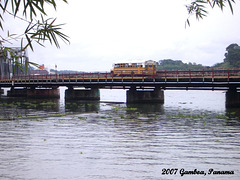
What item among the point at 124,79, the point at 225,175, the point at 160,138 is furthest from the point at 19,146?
the point at 124,79

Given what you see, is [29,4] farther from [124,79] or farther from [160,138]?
[124,79]

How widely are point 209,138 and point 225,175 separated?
794 centimetres

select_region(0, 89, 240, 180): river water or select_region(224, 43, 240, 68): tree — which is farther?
select_region(224, 43, 240, 68): tree

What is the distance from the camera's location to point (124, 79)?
5484cm

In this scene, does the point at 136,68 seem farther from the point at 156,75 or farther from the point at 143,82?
the point at 143,82

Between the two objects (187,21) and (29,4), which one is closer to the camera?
(29,4)

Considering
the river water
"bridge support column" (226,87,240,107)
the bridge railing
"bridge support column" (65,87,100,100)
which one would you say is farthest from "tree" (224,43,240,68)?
the river water

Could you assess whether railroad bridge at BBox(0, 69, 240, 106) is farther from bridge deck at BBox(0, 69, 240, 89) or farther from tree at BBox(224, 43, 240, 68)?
tree at BBox(224, 43, 240, 68)

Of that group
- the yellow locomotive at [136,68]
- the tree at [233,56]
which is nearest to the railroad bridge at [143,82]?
the yellow locomotive at [136,68]

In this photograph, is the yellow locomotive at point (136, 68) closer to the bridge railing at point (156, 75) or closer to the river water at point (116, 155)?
the bridge railing at point (156, 75)

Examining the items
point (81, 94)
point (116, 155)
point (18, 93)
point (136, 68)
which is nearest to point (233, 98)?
point (136, 68)

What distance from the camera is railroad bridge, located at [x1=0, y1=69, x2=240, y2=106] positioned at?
44953mm

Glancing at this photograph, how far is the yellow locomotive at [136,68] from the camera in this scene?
63312mm

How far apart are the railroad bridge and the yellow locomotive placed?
2084 mm
